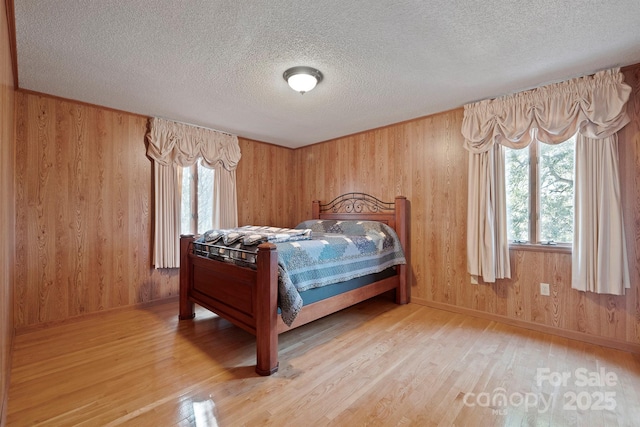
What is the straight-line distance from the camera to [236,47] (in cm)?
212

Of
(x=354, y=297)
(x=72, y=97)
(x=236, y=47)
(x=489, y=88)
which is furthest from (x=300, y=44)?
(x=72, y=97)

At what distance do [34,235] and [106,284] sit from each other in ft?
2.77

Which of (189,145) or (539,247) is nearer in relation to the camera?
(539,247)

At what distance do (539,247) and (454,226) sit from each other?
0.83 m

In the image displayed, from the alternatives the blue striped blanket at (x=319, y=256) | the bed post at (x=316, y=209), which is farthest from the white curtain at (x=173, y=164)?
the bed post at (x=316, y=209)

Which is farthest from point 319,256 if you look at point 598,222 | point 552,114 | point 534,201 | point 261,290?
point 552,114

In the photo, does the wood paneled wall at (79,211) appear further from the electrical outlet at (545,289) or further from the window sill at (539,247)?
the electrical outlet at (545,289)

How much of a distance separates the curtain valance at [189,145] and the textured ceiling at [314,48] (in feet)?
1.36

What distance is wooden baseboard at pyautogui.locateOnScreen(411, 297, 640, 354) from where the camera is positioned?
2426mm

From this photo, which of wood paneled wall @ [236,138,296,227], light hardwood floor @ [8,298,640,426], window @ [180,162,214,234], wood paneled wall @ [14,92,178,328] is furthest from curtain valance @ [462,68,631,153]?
wood paneled wall @ [14,92,178,328]

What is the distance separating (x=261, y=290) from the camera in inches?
83.3

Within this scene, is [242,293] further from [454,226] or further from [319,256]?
[454,226]

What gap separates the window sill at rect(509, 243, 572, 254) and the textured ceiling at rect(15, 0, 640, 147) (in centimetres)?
157

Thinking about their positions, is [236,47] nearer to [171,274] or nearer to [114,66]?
[114,66]
